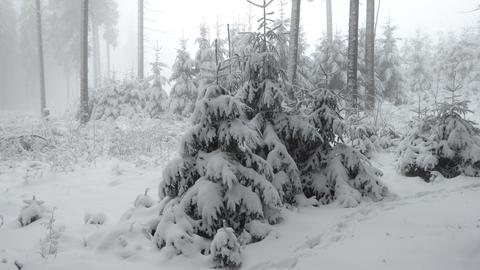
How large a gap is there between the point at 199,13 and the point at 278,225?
122 meters

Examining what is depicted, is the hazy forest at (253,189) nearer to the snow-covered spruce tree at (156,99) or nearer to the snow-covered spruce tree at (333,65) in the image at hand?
the snow-covered spruce tree at (333,65)

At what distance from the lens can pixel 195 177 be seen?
527 centimetres

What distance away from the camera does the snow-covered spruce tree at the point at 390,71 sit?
749 inches

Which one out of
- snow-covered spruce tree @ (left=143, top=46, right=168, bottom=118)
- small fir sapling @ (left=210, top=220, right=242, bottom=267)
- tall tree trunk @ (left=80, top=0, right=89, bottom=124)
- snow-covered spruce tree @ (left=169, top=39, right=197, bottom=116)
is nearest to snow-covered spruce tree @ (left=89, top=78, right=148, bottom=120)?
snow-covered spruce tree @ (left=143, top=46, right=168, bottom=118)

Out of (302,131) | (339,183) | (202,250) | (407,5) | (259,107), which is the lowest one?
(202,250)

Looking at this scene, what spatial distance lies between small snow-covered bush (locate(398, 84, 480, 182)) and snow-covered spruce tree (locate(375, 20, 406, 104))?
11.8m

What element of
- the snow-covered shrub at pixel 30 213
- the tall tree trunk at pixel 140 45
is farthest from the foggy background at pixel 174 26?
the snow-covered shrub at pixel 30 213

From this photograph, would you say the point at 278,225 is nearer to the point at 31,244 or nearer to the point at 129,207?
the point at 129,207

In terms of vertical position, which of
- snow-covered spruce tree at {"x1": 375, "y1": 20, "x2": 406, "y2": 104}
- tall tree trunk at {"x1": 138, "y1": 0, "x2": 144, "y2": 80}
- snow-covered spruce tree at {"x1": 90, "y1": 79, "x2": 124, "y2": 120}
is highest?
tall tree trunk at {"x1": 138, "y1": 0, "x2": 144, "y2": 80}

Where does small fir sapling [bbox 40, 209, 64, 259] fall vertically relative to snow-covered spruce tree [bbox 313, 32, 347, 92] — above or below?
below

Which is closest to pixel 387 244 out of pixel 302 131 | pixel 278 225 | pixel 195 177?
pixel 278 225

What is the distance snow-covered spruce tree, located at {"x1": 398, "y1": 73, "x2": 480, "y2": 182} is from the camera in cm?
730

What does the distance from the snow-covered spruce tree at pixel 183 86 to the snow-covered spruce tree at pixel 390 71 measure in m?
10.1

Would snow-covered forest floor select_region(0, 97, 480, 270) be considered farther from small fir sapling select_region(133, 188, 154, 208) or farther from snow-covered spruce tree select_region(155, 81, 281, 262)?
snow-covered spruce tree select_region(155, 81, 281, 262)
